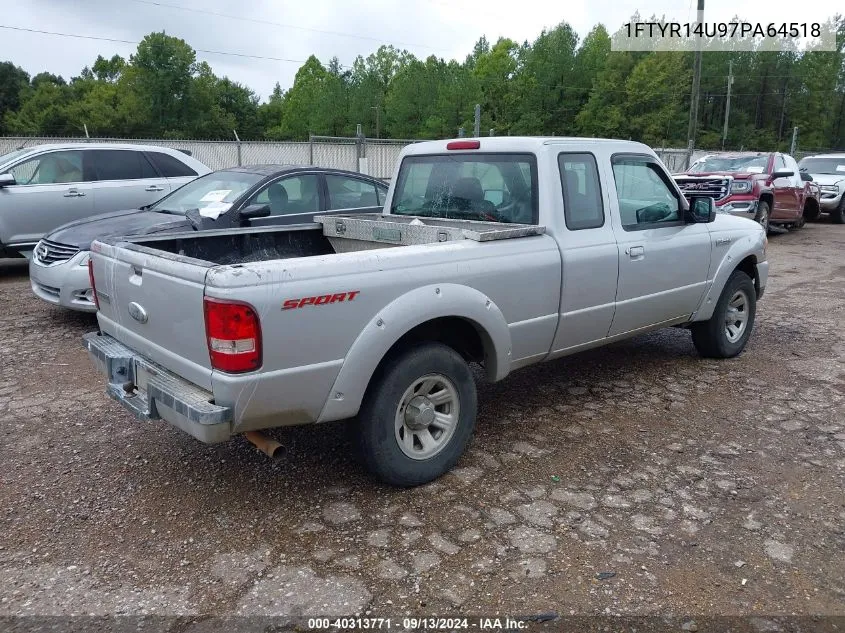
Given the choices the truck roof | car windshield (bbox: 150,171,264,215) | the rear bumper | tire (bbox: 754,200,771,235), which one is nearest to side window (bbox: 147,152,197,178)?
car windshield (bbox: 150,171,264,215)

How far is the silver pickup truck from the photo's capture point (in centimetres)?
294

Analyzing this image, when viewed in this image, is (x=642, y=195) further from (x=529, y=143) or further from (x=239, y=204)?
(x=239, y=204)

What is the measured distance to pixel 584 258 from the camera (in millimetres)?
4215

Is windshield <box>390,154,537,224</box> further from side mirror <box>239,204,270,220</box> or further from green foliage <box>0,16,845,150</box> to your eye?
green foliage <box>0,16,845,150</box>

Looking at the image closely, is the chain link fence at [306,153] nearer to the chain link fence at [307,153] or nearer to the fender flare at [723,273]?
the chain link fence at [307,153]

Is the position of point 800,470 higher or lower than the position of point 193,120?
lower

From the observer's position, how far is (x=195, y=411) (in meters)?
2.89

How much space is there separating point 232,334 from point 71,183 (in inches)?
296

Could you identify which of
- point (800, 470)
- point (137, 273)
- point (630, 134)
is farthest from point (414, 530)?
point (630, 134)

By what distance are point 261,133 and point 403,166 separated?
82595 millimetres

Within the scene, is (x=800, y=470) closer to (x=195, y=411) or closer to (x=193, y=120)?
(x=195, y=411)

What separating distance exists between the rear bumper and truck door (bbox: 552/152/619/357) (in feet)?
7.16

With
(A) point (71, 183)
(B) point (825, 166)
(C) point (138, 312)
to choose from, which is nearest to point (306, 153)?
(A) point (71, 183)

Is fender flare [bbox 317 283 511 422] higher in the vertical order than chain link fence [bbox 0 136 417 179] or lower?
lower
